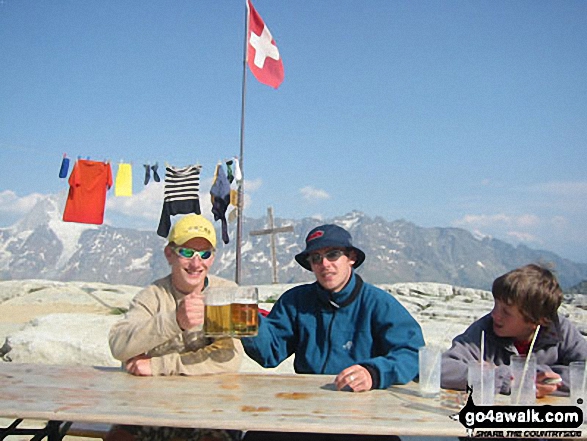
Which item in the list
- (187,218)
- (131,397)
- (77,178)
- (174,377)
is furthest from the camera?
(77,178)

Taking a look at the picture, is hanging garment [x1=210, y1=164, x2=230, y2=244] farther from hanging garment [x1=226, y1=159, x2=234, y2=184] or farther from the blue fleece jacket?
the blue fleece jacket

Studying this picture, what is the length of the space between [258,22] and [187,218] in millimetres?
10001

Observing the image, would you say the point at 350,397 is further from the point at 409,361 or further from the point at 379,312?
the point at 379,312

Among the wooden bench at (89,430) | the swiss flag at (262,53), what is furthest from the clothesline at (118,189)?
the wooden bench at (89,430)

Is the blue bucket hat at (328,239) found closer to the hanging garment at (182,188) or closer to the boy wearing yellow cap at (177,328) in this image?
the boy wearing yellow cap at (177,328)

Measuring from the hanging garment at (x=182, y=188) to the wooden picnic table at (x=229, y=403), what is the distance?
869 cm

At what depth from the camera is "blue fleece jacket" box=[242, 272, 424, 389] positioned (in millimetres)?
3205

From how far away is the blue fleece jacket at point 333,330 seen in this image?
321 cm

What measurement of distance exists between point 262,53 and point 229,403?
425 inches

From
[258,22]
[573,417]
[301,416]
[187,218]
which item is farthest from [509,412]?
[258,22]

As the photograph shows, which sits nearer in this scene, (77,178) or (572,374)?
(572,374)

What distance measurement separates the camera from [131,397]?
8.43 ft

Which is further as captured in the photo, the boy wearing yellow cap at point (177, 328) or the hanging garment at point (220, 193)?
the hanging garment at point (220, 193)

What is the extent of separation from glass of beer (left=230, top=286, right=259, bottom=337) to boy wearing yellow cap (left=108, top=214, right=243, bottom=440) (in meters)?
0.18
